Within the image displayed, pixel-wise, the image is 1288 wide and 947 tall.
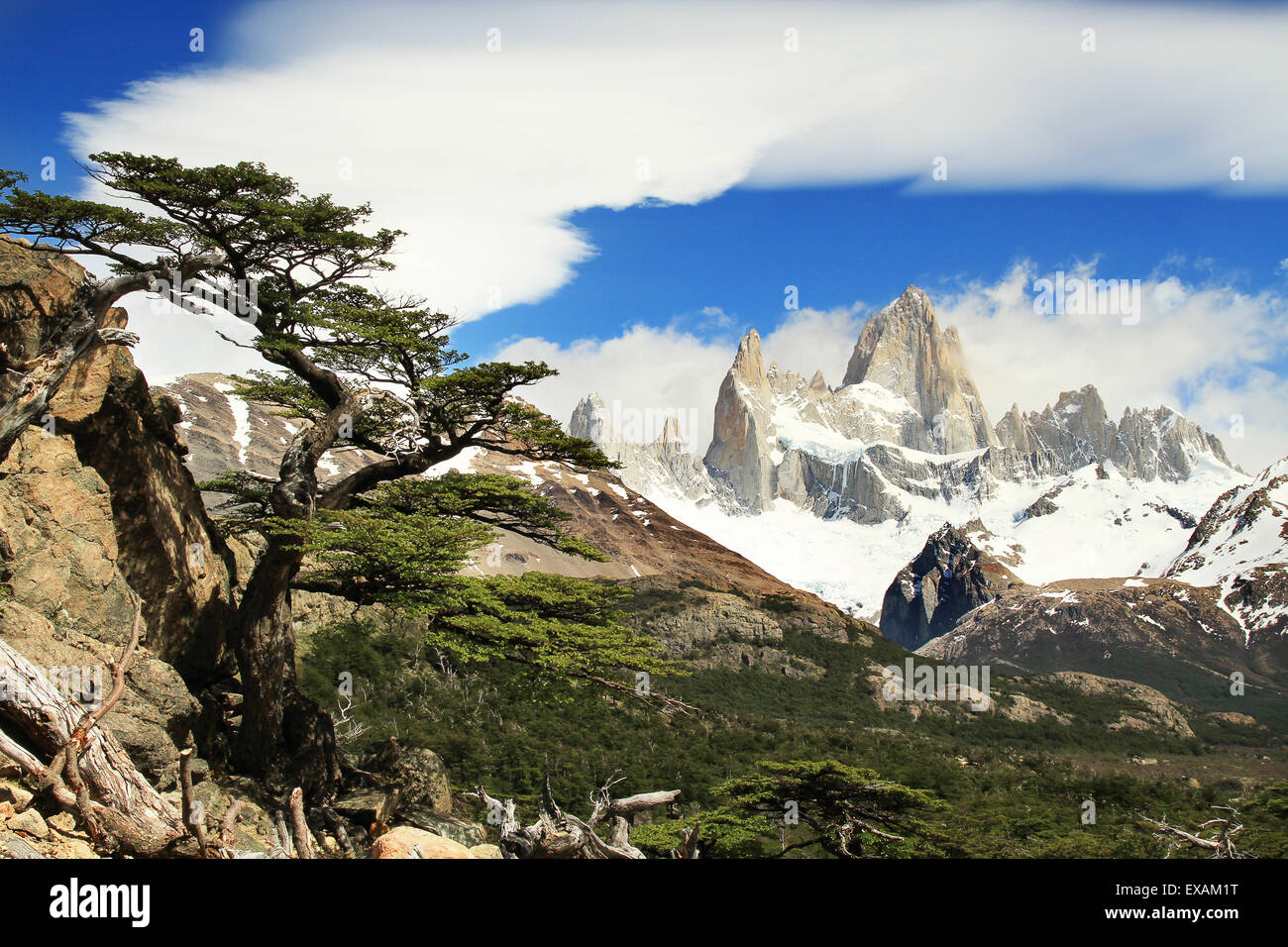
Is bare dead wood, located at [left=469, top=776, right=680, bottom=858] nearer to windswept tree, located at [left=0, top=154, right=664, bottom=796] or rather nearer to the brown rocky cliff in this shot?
windswept tree, located at [left=0, top=154, right=664, bottom=796]

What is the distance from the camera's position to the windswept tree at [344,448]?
16.5 m

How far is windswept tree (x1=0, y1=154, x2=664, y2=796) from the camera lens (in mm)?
16516

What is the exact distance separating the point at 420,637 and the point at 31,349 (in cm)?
4493

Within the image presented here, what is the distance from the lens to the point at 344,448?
65.3ft
